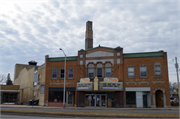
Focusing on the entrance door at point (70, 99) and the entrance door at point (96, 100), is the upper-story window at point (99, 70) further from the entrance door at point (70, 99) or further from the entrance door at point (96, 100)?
the entrance door at point (70, 99)

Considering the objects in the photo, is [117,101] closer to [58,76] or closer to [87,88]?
[87,88]

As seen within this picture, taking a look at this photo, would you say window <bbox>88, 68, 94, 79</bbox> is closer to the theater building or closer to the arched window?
the theater building

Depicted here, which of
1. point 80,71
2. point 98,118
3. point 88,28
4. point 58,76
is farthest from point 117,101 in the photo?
point 88,28

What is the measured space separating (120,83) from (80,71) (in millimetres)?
7771

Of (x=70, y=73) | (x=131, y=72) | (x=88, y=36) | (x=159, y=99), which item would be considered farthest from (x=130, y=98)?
(x=88, y=36)

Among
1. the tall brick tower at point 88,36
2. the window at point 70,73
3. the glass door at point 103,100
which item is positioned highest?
the tall brick tower at point 88,36

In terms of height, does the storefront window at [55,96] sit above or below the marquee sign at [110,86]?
below

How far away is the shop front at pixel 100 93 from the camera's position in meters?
32.5

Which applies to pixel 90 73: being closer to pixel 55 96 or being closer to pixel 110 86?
pixel 110 86

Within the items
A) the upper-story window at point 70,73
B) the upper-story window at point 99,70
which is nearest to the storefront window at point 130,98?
the upper-story window at point 99,70

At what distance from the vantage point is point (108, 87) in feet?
106

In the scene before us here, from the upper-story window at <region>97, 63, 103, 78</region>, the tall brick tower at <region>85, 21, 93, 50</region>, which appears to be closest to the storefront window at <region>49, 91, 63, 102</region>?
the upper-story window at <region>97, 63, 103, 78</region>

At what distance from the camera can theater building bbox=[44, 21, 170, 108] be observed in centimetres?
3250

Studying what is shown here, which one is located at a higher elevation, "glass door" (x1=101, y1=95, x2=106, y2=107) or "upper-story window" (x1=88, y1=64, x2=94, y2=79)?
"upper-story window" (x1=88, y1=64, x2=94, y2=79)
